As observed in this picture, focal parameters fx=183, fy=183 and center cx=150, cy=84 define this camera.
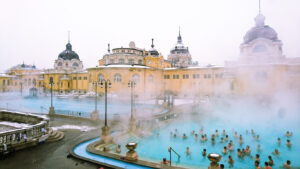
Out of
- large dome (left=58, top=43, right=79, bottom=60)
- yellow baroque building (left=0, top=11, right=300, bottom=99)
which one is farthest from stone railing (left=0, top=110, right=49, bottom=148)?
large dome (left=58, top=43, right=79, bottom=60)

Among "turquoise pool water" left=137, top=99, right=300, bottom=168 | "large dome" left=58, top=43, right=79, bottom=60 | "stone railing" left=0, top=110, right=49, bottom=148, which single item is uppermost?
"large dome" left=58, top=43, right=79, bottom=60

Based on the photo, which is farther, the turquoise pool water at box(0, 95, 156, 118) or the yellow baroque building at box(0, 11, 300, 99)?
the yellow baroque building at box(0, 11, 300, 99)

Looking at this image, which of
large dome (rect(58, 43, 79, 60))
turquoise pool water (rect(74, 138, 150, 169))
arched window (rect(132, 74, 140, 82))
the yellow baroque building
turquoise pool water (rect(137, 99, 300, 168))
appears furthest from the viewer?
large dome (rect(58, 43, 79, 60))

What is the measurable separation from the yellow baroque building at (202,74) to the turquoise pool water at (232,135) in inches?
300

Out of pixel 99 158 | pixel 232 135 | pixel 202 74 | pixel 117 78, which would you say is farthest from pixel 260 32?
pixel 99 158

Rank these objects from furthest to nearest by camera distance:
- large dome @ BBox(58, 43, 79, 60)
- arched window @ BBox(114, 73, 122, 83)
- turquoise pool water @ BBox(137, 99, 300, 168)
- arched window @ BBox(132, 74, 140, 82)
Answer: large dome @ BBox(58, 43, 79, 60)
arched window @ BBox(132, 74, 140, 82)
arched window @ BBox(114, 73, 122, 83)
turquoise pool water @ BBox(137, 99, 300, 168)

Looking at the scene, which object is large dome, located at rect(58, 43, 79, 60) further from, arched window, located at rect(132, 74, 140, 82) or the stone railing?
the stone railing

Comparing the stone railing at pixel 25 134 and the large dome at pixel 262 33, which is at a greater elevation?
the large dome at pixel 262 33

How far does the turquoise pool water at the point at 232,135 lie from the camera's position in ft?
38.2

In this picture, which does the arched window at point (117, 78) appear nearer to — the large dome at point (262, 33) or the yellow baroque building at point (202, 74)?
the yellow baroque building at point (202, 74)

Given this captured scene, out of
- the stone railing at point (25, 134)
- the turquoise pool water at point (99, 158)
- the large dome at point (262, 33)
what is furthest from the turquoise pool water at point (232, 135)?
the large dome at point (262, 33)

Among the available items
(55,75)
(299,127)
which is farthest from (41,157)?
(55,75)

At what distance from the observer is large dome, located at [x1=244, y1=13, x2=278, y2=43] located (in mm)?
35406

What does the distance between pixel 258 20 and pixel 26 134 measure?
4279 cm
